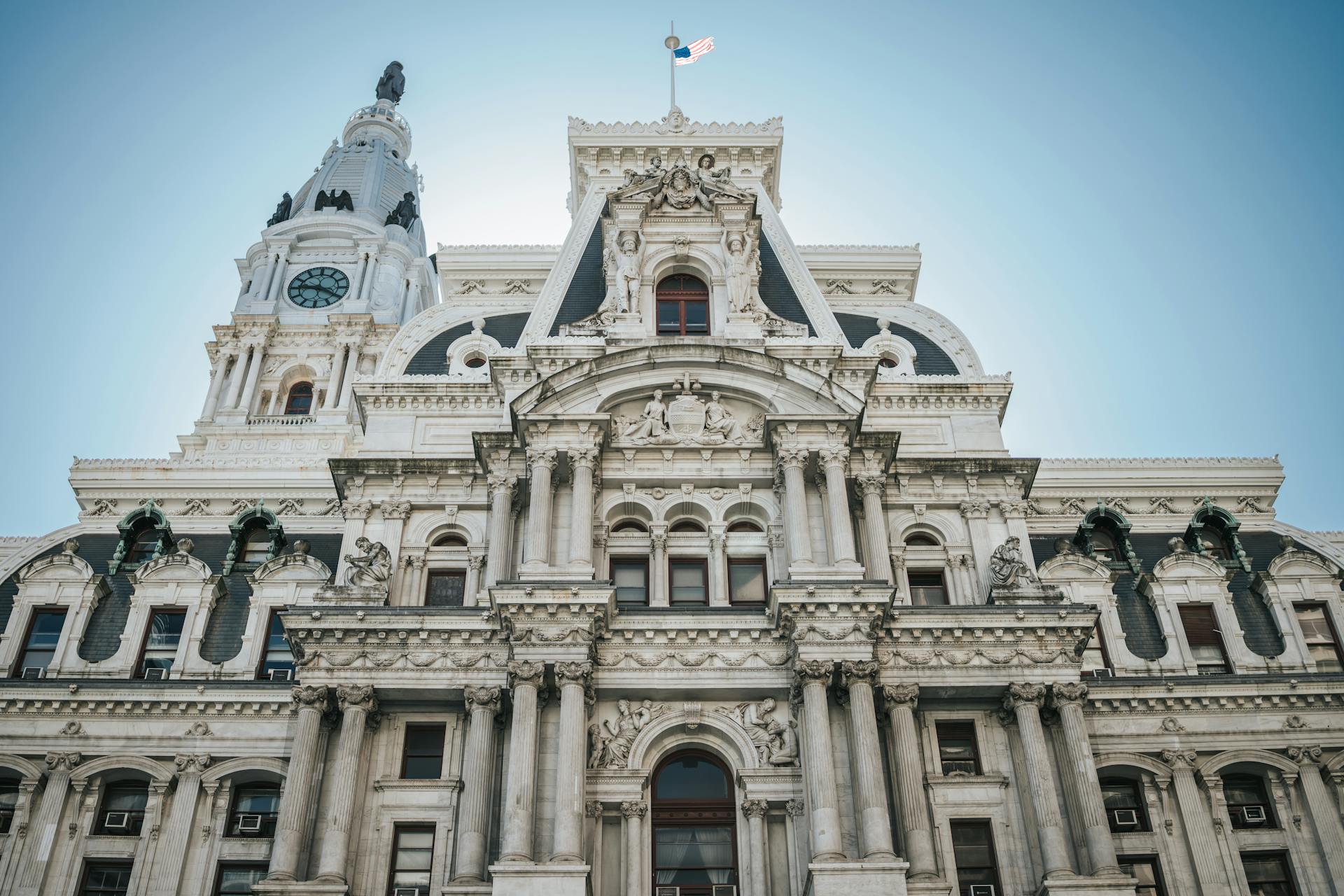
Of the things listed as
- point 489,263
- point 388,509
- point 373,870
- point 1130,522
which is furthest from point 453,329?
point 1130,522

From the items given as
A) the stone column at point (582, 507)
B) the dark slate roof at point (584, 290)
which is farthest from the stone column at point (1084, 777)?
the dark slate roof at point (584, 290)

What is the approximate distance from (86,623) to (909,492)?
21532mm

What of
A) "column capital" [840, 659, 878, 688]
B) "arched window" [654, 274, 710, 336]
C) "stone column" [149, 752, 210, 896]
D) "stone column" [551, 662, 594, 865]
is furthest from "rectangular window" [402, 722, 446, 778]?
"arched window" [654, 274, 710, 336]

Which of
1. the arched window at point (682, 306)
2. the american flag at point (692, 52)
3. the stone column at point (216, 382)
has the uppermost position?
the stone column at point (216, 382)

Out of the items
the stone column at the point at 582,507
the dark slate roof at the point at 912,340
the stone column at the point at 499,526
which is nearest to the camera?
the stone column at the point at 582,507

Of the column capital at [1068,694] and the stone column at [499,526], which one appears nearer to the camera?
the column capital at [1068,694]

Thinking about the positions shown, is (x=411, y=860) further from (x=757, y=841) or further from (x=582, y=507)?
(x=582, y=507)

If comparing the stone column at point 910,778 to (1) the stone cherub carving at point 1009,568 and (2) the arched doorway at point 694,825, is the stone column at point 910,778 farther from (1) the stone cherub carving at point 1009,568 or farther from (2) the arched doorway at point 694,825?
(1) the stone cherub carving at point 1009,568

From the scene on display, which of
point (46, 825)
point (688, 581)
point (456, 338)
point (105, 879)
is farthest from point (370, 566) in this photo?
point (46, 825)

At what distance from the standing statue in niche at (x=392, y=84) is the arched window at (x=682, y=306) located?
8842 cm

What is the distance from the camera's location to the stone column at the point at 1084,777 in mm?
28641

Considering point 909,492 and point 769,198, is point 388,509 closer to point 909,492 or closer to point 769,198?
point 909,492

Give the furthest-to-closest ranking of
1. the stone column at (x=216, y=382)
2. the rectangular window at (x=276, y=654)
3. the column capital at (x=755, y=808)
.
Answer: the stone column at (x=216, y=382)
the rectangular window at (x=276, y=654)
the column capital at (x=755, y=808)

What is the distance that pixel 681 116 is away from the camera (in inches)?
1794
